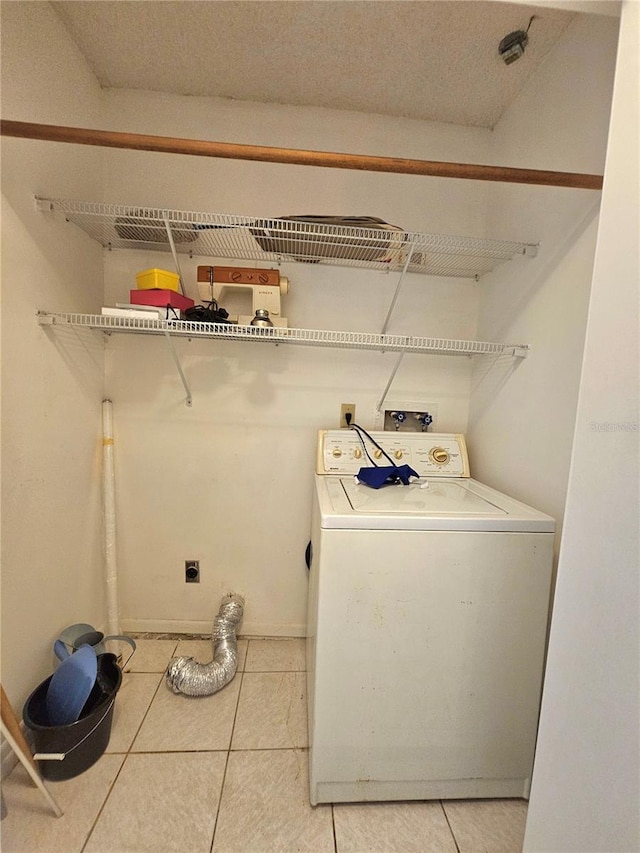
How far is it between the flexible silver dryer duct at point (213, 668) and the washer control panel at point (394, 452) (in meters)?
0.86

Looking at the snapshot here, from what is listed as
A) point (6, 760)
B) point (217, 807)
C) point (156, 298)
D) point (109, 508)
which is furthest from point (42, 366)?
point (217, 807)

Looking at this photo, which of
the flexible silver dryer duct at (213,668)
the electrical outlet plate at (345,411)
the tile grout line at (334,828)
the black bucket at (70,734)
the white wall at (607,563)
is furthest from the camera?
the electrical outlet plate at (345,411)

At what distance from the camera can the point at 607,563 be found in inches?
25.9

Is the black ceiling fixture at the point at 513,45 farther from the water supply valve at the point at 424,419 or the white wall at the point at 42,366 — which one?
the white wall at the point at 42,366

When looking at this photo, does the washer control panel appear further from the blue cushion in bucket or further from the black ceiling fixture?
the black ceiling fixture

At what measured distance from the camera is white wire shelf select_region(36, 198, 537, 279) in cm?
127

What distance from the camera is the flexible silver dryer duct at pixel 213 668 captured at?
1445 mm

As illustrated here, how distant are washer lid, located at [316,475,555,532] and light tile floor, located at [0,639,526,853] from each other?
898mm

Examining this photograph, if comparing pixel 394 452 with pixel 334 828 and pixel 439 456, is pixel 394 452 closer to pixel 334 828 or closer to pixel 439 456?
pixel 439 456

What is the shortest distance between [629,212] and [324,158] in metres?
0.75

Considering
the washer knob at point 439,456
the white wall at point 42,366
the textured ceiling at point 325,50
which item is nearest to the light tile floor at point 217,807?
the white wall at point 42,366

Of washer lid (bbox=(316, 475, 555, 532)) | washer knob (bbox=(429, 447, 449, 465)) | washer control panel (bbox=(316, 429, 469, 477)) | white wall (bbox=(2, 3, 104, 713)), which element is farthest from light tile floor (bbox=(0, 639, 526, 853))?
washer knob (bbox=(429, 447, 449, 465))

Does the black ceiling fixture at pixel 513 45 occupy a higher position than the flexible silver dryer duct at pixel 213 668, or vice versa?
the black ceiling fixture at pixel 513 45

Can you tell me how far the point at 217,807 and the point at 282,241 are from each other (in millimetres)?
1952
